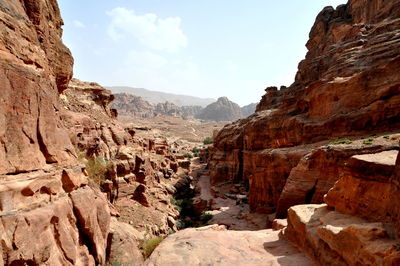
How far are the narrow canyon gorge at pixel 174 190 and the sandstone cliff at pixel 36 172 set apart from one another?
0.14 feet

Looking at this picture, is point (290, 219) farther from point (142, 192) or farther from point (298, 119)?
point (298, 119)

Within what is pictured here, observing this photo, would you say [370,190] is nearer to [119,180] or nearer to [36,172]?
[36,172]

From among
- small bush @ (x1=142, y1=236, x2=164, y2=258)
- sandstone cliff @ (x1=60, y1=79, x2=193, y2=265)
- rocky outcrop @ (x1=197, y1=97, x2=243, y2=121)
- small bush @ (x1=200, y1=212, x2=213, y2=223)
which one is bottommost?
small bush @ (x1=200, y1=212, x2=213, y2=223)

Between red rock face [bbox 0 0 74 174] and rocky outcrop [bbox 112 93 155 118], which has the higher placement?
rocky outcrop [bbox 112 93 155 118]

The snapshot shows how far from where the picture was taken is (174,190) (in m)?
30.7

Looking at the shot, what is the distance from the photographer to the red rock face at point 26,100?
7.52 meters

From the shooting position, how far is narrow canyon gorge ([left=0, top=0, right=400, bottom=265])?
6648mm

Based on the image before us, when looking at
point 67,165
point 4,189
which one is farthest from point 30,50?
point 4,189

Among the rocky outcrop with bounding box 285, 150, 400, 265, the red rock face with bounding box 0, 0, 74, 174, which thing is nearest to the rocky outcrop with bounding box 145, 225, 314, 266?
the rocky outcrop with bounding box 285, 150, 400, 265

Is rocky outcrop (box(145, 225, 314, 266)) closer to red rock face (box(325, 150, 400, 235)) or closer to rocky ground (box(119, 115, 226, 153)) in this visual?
red rock face (box(325, 150, 400, 235))

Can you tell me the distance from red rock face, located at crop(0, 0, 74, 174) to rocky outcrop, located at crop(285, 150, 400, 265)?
1016 centimetres

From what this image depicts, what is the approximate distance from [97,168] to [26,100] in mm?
10265

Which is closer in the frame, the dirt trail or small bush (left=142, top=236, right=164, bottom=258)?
the dirt trail

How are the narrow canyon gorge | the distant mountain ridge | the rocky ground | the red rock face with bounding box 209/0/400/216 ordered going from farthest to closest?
the distant mountain ridge < the rocky ground < the red rock face with bounding box 209/0/400/216 < the narrow canyon gorge
